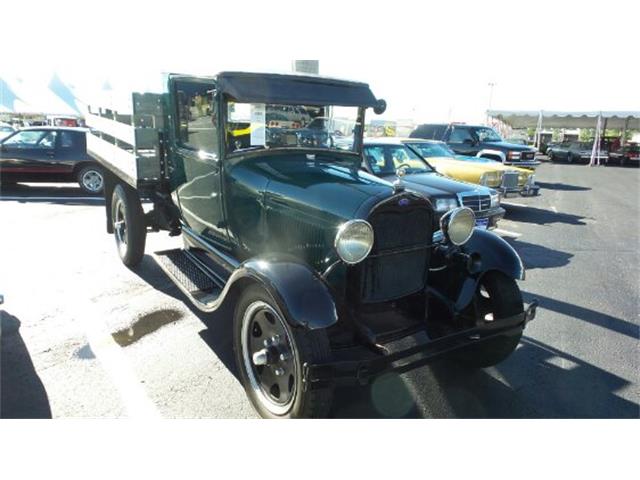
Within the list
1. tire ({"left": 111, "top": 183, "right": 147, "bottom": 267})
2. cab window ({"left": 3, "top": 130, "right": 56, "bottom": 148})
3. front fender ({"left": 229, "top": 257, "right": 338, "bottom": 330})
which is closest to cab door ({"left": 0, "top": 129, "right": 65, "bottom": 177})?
cab window ({"left": 3, "top": 130, "right": 56, "bottom": 148})

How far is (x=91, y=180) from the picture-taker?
9945 millimetres

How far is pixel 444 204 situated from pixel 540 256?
164 cm

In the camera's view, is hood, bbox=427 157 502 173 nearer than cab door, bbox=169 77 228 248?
No

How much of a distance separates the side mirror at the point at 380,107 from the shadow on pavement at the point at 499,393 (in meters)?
2.24

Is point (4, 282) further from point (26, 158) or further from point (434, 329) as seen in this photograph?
point (26, 158)

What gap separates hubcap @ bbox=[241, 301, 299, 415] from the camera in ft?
8.68

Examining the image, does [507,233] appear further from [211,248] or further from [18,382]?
[18,382]

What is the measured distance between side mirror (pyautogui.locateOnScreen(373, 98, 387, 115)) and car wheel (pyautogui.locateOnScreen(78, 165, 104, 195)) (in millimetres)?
7925

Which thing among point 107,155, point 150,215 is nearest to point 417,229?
point 150,215

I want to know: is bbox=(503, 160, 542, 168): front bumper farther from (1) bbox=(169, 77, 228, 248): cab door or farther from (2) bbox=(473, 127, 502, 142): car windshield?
(1) bbox=(169, 77, 228, 248): cab door

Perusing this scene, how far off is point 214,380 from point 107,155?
3.75m

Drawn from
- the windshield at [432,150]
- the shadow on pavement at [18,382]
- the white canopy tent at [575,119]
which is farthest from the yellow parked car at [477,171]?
the white canopy tent at [575,119]

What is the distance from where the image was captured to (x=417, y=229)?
3115mm

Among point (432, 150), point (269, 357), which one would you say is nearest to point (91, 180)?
point (432, 150)
